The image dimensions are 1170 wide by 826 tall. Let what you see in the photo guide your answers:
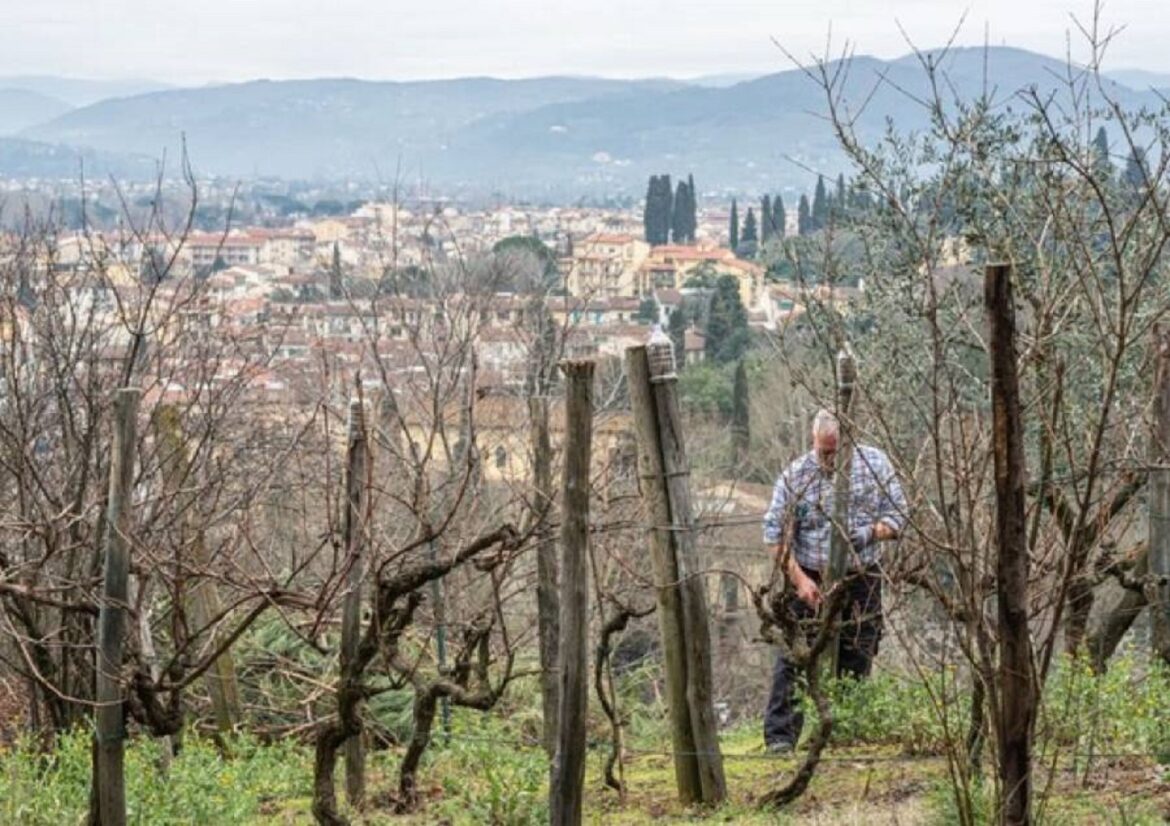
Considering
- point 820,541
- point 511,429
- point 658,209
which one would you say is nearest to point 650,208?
point 658,209

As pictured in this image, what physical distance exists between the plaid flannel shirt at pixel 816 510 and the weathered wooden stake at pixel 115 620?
2.78 metres

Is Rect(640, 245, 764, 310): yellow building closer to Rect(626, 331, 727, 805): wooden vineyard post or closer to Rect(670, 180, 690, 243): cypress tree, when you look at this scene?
Rect(670, 180, 690, 243): cypress tree

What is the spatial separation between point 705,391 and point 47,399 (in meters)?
30.5

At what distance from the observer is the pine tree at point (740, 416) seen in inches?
1452

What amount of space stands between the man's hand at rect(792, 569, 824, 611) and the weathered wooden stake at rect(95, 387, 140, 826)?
120 inches

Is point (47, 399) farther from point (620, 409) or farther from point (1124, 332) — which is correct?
point (620, 409)

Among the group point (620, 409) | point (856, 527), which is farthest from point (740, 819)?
point (620, 409)

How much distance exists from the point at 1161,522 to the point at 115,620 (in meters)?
4.96

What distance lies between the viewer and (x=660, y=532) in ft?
20.8

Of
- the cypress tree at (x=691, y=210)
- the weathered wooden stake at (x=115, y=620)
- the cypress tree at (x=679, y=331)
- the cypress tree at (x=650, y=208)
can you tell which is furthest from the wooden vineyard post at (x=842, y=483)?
the cypress tree at (x=650, y=208)

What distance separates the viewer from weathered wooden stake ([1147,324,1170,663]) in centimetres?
729

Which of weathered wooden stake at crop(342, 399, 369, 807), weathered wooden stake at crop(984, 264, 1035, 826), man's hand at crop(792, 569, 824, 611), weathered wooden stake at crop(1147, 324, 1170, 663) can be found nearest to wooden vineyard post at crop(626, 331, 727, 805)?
man's hand at crop(792, 569, 824, 611)

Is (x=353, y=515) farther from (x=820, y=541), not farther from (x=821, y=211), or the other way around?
(x=821, y=211)

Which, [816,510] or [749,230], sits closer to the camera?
[816,510]
